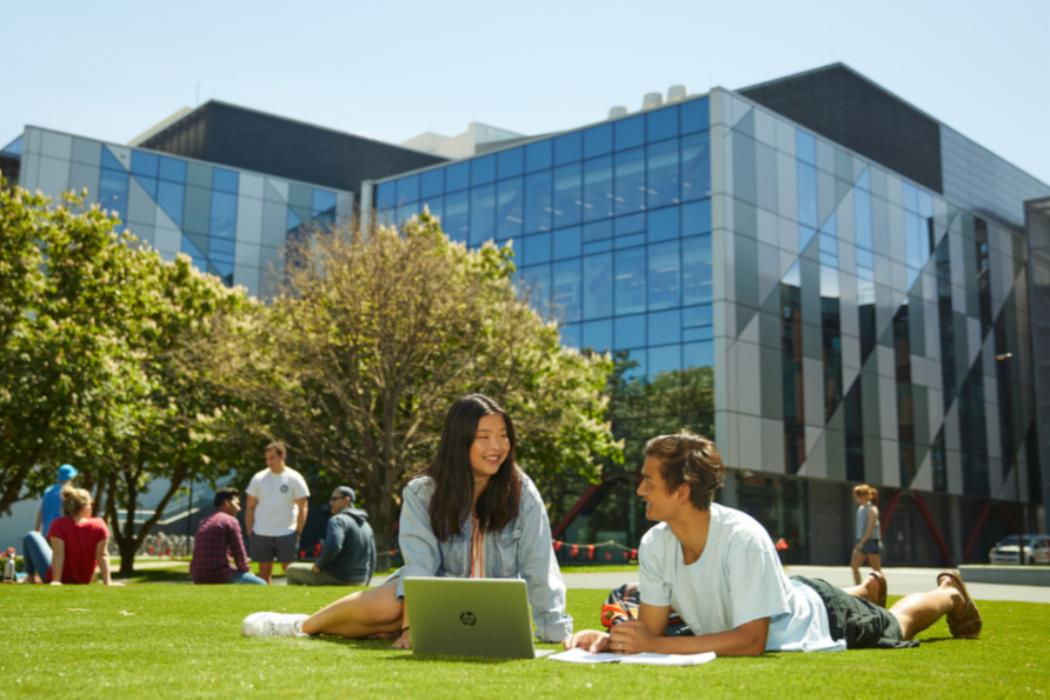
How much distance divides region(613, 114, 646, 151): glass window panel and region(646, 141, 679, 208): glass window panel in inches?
28.1

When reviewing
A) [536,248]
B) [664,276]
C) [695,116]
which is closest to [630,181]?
[695,116]

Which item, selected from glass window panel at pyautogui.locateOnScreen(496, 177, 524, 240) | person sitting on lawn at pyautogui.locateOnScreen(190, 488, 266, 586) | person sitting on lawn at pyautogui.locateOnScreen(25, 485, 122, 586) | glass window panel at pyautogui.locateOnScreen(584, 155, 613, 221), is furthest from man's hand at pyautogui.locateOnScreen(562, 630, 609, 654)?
glass window panel at pyautogui.locateOnScreen(496, 177, 524, 240)

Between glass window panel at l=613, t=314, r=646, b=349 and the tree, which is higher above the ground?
glass window panel at l=613, t=314, r=646, b=349

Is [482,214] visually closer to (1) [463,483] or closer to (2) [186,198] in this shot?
Result: (2) [186,198]

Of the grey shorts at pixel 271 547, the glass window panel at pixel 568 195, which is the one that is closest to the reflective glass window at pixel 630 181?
the glass window panel at pixel 568 195

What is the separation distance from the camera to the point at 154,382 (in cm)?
2517

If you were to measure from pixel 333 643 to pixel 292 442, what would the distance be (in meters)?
21.3

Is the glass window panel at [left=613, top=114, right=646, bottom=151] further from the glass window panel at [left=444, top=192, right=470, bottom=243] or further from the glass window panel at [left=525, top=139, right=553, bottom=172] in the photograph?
the glass window panel at [left=444, top=192, right=470, bottom=243]

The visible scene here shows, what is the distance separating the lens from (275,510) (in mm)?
14859

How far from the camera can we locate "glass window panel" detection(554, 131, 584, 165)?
134 feet

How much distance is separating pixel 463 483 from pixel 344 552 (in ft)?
28.7

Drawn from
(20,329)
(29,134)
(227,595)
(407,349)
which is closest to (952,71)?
(407,349)

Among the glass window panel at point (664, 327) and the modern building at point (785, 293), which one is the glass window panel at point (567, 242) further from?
the glass window panel at point (664, 327)

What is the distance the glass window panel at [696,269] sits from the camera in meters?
36.5
